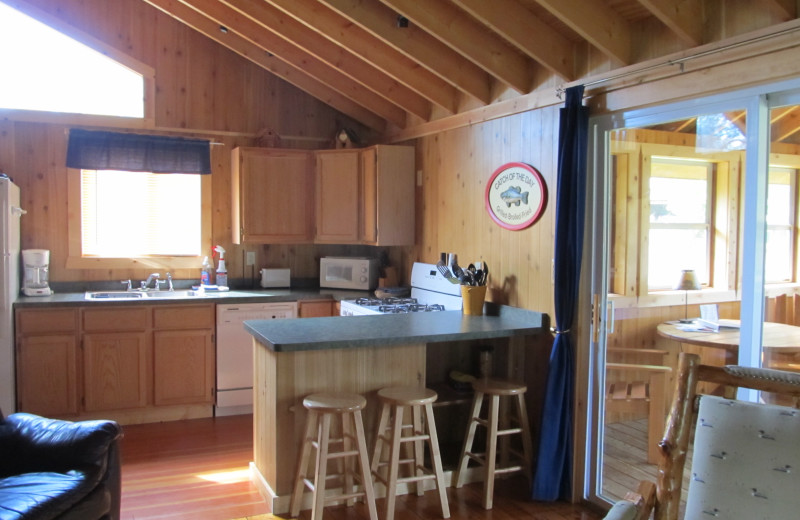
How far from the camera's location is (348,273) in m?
5.43

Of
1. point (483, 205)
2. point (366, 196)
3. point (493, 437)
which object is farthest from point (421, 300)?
point (493, 437)

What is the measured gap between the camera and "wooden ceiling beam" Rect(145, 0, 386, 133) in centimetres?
489

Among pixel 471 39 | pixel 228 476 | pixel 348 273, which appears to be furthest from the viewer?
pixel 348 273

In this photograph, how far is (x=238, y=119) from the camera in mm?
5418

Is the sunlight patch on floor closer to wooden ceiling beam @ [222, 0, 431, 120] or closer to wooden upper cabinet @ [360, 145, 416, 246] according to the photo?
wooden upper cabinet @ [360, 145, 416, 246]

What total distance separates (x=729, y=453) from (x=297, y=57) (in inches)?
151

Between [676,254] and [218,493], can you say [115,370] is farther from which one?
[676,254]

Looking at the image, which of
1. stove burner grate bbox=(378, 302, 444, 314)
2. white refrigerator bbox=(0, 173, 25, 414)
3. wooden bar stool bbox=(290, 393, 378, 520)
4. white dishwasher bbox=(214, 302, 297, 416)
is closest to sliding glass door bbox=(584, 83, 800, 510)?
wooden bar stool bbox=(290, 393, 378, 520)

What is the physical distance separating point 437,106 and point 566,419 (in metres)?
2.29

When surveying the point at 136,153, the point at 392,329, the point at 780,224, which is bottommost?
the point at 392,329

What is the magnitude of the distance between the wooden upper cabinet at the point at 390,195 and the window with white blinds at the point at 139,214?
4.71 ft

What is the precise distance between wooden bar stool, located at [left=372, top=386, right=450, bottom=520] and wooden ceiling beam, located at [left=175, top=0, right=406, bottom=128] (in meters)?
2.45

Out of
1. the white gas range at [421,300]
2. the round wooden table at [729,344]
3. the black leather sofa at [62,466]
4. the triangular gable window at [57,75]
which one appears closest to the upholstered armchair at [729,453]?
the round wooden table at [729,344]

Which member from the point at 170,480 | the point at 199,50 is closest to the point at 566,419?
the point at 170,480
